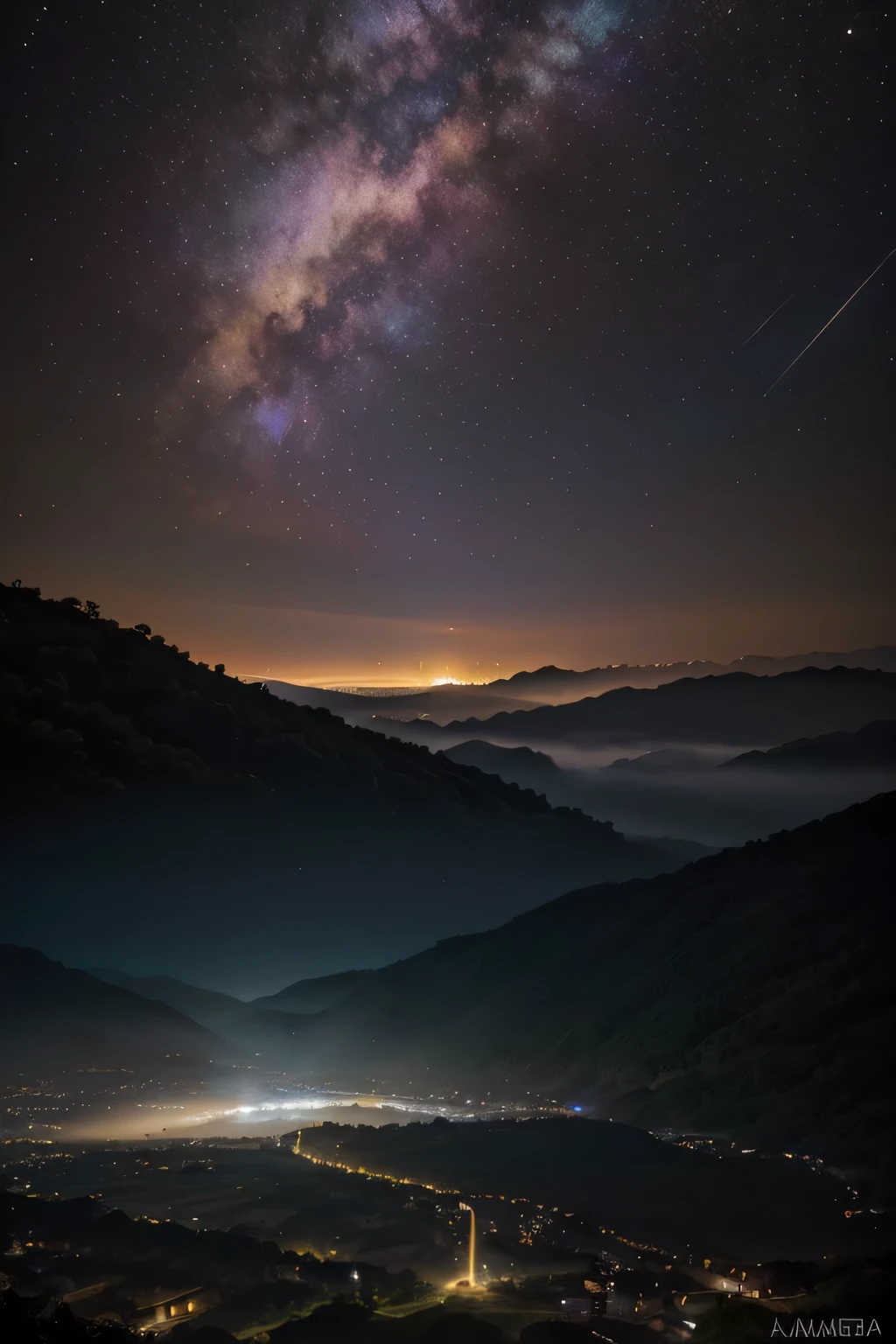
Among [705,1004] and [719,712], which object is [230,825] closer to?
[719,712]

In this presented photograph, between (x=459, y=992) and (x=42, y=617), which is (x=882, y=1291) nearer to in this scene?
(x=459, y=992)

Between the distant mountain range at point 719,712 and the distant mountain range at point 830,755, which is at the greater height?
the distant mountain range at point 719,712

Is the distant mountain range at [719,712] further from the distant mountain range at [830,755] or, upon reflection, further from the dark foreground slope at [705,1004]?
the dark foreground slope at [705,1004]

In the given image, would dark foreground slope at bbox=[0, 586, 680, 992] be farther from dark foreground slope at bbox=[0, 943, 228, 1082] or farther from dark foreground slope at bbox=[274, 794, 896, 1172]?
dark foreground slope at bbox=[0, 943, 228, 1082]

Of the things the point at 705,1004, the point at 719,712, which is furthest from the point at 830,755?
the point at 705,1004

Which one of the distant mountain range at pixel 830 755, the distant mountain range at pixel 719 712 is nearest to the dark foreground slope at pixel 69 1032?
the distant mountain range at pixel 719 712

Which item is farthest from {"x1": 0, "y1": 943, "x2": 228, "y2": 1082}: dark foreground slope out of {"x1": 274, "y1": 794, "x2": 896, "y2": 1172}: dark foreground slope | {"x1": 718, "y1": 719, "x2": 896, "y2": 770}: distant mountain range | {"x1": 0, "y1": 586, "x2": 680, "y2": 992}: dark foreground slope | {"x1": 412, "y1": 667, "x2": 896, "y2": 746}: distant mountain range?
{"x1": 718, "y1": 719, "x2": 896, "y2": 770}: distant mountain range

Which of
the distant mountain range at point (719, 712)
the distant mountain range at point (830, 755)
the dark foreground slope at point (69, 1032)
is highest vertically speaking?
the distant mountain range at point (719, 712)
